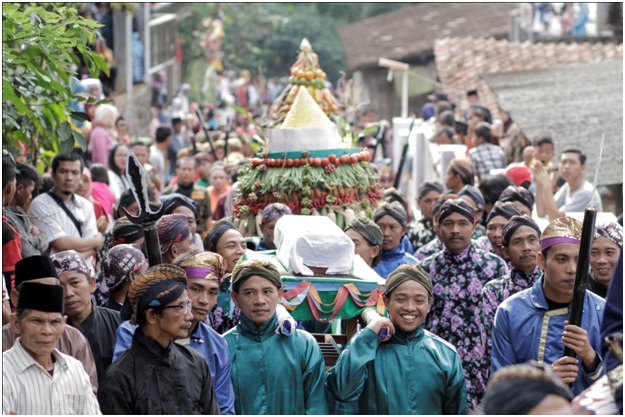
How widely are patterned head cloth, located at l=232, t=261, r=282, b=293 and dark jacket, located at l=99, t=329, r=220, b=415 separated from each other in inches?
29.9

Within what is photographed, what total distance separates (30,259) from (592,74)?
11.0m

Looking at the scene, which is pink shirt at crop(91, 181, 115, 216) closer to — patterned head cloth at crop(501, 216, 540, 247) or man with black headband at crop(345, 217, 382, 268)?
man with black headband at crop(345, 217, 382, 268)

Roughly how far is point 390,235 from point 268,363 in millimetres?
3163

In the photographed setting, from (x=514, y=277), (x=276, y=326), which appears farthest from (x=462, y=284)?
(x=276, y=326)

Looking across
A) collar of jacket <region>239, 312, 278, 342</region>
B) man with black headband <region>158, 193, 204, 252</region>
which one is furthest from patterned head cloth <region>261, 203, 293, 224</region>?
collar of jacket <region>239, 312, 278, 342</region>

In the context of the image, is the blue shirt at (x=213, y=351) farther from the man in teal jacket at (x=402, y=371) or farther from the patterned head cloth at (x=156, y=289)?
the man in teal jacket at (x=402, y=371)

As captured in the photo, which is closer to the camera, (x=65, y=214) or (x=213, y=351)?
(x=213, y=351)

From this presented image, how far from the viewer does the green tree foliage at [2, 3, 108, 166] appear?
780 centimetres

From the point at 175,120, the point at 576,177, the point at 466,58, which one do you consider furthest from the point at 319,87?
the point at 466,58

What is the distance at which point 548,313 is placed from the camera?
20.8ft

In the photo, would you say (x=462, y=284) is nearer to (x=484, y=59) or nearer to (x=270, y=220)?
(x=270, y=220)

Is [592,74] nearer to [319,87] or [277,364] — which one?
[319,87]

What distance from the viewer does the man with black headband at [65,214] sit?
9516mm

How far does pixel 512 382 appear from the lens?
3.73 metres
